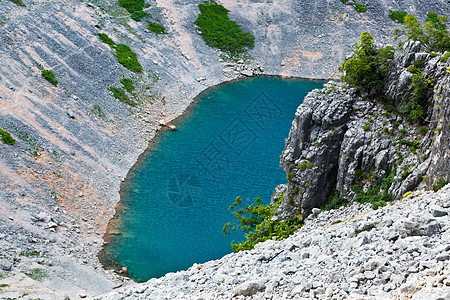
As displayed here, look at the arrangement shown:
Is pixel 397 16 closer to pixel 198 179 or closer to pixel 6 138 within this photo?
pixel 198 179

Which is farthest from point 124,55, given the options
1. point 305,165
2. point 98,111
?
point 305,165

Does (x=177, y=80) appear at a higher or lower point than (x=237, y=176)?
higher

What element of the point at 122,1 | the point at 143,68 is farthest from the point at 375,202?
the point at 122,1

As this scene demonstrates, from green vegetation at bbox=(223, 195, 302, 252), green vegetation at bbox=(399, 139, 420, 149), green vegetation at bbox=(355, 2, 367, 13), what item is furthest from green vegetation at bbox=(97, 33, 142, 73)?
green vegetation at bbox=(399, 139, 420, 149)

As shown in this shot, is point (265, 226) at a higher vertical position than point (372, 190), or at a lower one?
higher

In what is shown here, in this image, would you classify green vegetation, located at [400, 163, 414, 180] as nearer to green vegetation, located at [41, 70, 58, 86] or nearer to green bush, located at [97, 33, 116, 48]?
green vegetation, located at [41, 70, 58, 86]

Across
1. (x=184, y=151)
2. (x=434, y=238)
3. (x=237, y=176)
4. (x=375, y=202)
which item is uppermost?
(x=184, y=151)

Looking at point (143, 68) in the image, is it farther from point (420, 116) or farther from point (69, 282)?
point (420, 116)
